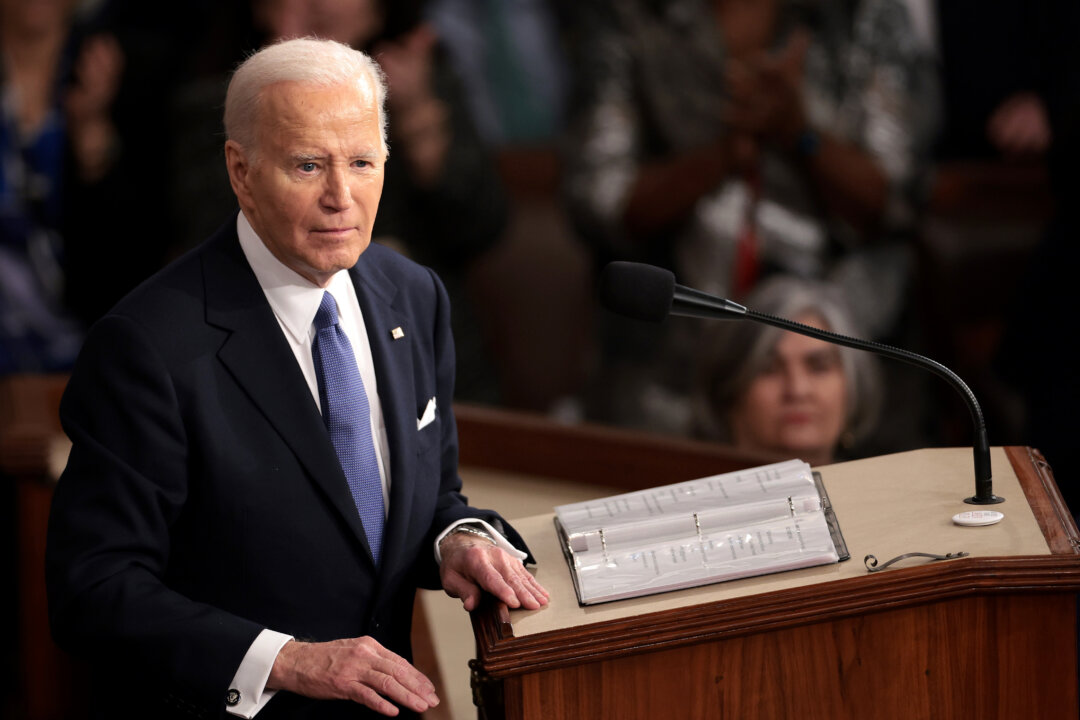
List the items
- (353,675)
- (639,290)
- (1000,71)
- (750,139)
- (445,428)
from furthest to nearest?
(1000,71) → (750,139) → (445,428) → (639,290) → (353,675)

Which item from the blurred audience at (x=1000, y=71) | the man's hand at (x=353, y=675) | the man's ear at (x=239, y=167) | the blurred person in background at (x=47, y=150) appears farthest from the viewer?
the blurred audience at (x=1000, y=71)

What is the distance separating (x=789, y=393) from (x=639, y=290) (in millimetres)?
1242

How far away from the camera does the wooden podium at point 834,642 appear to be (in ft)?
5.20

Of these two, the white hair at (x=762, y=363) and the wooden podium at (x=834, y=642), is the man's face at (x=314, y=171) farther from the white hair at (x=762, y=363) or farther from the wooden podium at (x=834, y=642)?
the white hair at (x=762, y=363)

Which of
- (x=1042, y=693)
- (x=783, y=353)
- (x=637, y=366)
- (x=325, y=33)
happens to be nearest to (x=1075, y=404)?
(x=783, y=353)

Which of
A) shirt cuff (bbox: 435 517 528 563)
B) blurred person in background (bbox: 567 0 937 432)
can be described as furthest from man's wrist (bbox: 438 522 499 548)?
blurred person in background (bbox: 567 0 937 432)

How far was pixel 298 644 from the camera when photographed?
5.37 ft

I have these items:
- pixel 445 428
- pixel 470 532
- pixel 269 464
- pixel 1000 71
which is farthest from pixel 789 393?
pixel 1000 71

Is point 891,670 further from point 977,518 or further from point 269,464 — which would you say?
point 269,464

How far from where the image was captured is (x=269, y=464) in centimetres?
170

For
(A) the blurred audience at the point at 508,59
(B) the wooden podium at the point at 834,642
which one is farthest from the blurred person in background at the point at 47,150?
(B) the wooden podium at the point at 834,642

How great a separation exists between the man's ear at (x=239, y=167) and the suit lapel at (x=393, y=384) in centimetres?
21

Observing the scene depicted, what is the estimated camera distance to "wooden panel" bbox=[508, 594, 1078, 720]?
1624 mm

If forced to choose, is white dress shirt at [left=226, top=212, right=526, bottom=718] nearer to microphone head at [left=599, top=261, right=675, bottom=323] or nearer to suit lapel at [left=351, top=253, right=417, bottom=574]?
suit lapel at [left=351, top=253, right=417, bottom=574]
